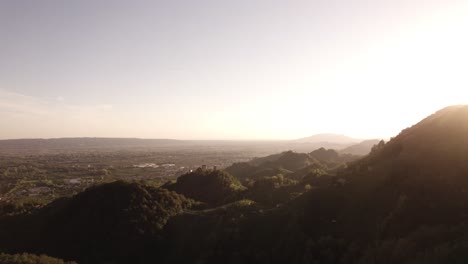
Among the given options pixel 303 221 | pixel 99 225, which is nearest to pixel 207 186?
pixel 99 225

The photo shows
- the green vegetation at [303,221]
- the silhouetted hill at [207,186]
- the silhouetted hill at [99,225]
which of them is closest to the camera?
the green vegetation at [303,221]

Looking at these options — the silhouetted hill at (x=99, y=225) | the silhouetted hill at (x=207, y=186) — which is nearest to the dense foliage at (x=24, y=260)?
the silhouetted hill at (x=99, y=225)

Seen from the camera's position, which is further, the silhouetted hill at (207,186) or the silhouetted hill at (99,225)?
the silhouetted hill at (207,186)

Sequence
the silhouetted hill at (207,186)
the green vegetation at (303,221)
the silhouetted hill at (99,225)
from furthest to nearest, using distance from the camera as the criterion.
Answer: the silhouetted hill at (207,186) → the silhouetted hill at (99,225) → the green vegetation at (303,221)

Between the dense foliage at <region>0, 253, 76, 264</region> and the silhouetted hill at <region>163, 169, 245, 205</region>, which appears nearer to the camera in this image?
the dense foliage at <region>0, 253, 76, 264</region>

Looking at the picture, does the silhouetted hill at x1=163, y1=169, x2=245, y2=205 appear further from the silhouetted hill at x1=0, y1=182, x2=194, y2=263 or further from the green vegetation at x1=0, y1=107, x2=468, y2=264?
the silhouetted hill at x1=0, y1=182, x2=194, y2=263

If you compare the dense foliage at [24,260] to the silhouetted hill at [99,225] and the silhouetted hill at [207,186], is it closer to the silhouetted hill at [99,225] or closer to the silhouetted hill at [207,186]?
the silhouetted hill at [99,225]

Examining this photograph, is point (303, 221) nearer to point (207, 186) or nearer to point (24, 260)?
point (24, 260)

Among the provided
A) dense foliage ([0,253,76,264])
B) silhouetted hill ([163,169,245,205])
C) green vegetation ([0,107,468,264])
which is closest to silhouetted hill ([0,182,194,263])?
green vegetation ([0,107,468,264])

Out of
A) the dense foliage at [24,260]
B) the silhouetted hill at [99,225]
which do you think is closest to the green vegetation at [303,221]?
the silhouetted hill at [99,225]

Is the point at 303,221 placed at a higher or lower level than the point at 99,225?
higher

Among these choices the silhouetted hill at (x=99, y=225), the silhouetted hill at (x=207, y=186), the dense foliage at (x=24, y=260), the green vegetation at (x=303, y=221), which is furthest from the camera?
the silhouetted hill at (x=207, y=186)

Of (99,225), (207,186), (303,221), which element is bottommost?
(99,225)
